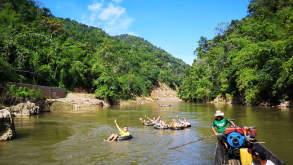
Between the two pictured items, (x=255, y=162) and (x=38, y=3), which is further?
(x=38, y=3)

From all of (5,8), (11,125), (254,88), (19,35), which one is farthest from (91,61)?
(11,125)

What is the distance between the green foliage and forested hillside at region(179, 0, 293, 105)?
32.4 metres

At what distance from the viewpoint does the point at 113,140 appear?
1638 cm

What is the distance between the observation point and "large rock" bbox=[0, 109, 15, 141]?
14.6 m

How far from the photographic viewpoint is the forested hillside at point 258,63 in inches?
1291

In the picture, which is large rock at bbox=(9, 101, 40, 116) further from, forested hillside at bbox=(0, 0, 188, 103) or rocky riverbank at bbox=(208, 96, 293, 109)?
rocky riverbank at bbox=(208, 96, 293, 109)

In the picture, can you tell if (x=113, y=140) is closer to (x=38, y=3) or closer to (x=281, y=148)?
(x=281, y=148)

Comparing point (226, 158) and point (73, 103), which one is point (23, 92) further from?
point (226, 158)

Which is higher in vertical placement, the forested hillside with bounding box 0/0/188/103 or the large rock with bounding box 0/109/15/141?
the forested hillside with bounding box 0/0/188/103

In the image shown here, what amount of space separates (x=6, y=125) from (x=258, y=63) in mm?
35906

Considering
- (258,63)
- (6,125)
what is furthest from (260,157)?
(258,63)

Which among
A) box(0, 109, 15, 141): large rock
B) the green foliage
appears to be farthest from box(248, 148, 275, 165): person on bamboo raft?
the green foliage

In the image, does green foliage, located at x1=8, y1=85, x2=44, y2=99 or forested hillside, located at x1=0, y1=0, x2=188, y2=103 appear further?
forested hillside, located at x1=0, y1=0, x2=188, y2=103

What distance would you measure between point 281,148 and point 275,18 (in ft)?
150
